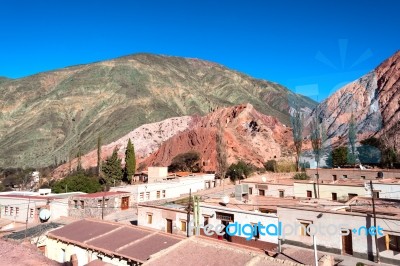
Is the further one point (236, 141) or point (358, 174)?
point (236, 141)

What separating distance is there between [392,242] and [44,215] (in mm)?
27242

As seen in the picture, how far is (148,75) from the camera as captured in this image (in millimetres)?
153125

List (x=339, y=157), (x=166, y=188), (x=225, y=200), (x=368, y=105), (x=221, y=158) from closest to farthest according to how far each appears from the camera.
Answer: (x=225, y=200) < (x=166, y=188) < (x=221, y=158) < (x=339, y=157) < (x=368, y=105)

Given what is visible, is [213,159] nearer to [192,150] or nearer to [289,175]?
[192,150]

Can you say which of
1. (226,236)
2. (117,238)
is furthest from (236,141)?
(117,238)

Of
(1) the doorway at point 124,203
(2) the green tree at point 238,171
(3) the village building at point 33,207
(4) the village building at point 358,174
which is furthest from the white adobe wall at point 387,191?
(2) the green tree at point 238,171

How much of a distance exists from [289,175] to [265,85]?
153 m

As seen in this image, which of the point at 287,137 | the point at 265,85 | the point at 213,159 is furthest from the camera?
the point at 265,85

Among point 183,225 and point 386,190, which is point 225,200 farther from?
point 386,190

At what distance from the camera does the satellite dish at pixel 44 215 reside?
29.9 meters

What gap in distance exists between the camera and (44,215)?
3005 centimetres

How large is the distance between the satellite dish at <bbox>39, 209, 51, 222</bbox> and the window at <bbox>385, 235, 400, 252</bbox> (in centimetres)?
2693

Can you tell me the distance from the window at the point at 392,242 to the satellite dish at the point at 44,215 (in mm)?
26931

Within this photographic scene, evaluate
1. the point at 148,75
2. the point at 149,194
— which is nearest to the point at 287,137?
the point at 149,194
